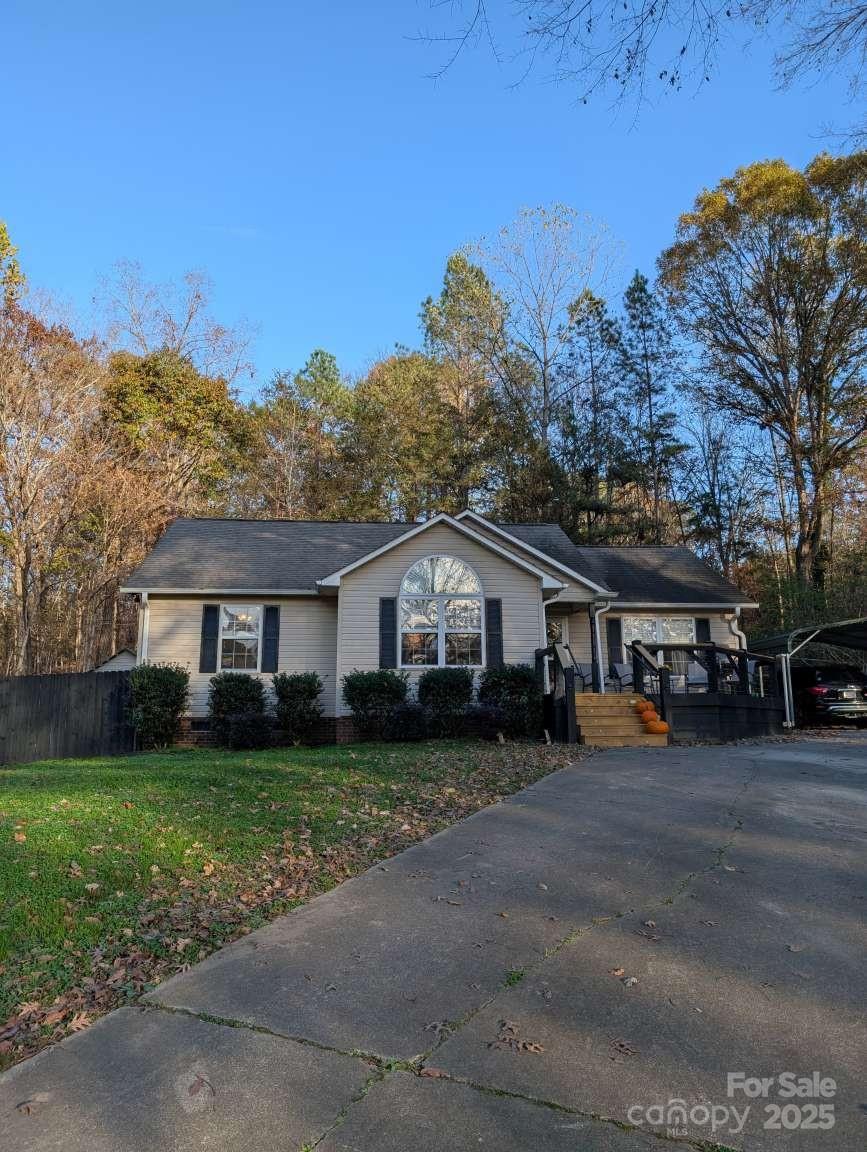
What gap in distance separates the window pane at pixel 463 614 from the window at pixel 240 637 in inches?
168

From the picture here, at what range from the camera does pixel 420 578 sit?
15.2 meters

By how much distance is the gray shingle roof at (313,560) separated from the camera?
632 inches

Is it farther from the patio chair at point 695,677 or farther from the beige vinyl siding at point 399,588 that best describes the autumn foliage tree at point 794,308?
the beige vinyl siding at point 399,588

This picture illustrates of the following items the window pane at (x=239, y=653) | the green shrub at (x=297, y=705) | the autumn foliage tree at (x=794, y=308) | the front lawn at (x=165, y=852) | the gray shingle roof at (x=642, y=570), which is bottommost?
the front lawn at (x=165, y=852)

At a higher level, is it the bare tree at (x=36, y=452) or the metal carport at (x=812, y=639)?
the bare tree at (x=36, y=452)

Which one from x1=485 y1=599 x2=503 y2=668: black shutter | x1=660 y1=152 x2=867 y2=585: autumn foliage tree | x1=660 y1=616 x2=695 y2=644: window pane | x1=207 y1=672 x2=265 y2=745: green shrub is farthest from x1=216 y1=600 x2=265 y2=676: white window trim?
x1=660 y1=152 x2=867 y2=585: autumn foliage tree

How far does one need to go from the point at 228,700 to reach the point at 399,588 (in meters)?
4.11

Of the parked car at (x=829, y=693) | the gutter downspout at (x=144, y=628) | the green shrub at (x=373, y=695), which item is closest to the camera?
the green shrub at (x=373, y=695)

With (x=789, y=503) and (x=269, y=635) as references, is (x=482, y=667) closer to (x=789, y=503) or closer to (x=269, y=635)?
(x=269, y=635)

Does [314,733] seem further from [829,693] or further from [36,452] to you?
[829,693]

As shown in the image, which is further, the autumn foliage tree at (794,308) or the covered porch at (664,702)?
the autumn foliage tree at (794,308)

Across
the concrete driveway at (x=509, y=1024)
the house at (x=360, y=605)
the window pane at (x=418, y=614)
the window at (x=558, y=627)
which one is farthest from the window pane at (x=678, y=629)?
the concrete driveway at (x=509, y=1024)

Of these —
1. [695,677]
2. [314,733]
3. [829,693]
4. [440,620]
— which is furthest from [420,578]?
[829,693]

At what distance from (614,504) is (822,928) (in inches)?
1056
